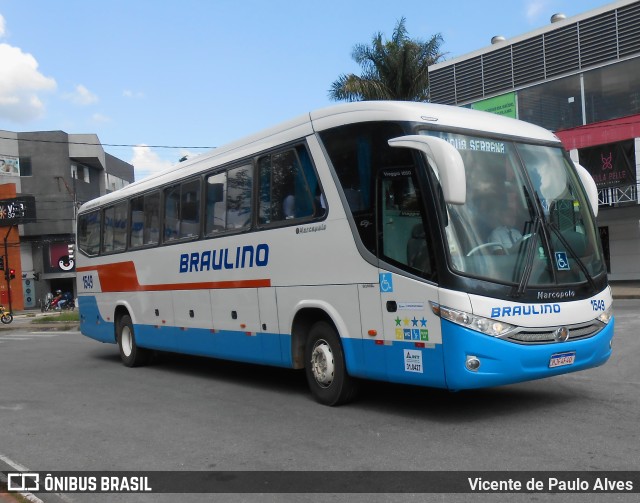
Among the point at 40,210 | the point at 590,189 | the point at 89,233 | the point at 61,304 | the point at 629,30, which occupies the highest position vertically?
the point at 629,30

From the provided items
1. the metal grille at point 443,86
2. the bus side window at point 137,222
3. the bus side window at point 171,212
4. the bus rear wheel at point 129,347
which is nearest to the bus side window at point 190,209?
the bus side window at point 171,212

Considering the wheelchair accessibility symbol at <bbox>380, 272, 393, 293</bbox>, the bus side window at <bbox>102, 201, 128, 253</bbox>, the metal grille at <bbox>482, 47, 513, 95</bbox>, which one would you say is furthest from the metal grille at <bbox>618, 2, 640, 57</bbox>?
the wheelchair accessibility symbol at <bbox>380, 272, 393, 293</bbox>

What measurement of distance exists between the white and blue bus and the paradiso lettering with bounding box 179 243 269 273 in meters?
0.03

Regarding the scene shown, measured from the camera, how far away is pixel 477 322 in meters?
6.75

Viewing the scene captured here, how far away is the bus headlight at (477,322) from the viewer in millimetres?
6746

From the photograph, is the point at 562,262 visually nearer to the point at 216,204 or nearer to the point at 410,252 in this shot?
the point at 410,252

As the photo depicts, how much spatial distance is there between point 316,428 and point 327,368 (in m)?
1.13

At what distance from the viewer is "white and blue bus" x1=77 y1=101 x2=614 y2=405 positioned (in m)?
6.87

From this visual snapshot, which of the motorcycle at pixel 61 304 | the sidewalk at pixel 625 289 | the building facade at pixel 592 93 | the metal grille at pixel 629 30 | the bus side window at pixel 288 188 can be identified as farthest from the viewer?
the motorcycle at pixel 61 304

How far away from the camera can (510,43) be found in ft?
99.2

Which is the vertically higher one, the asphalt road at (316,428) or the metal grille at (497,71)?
the metal grille at (497,71)

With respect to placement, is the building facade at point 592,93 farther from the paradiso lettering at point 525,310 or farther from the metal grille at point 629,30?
the paradiso lettering at point 525,310

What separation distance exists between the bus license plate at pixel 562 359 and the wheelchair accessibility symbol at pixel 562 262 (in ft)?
2.77

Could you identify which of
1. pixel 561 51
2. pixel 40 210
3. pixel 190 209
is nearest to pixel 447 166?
pixel 190 209
